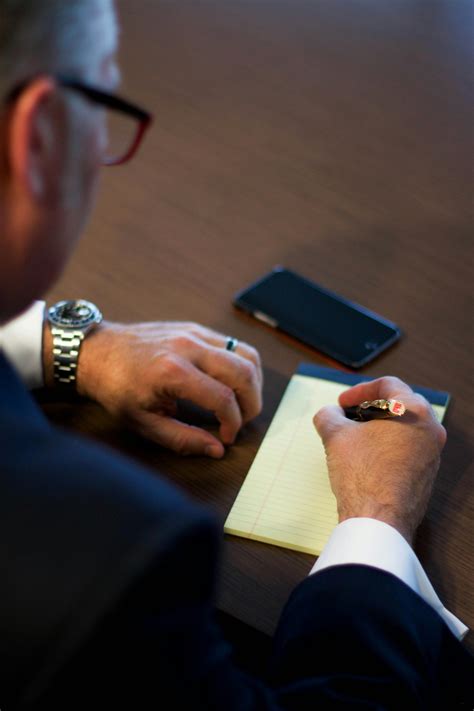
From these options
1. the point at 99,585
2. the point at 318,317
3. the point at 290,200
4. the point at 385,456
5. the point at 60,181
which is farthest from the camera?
the point at 290,200

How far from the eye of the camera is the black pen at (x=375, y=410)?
3.54 ft

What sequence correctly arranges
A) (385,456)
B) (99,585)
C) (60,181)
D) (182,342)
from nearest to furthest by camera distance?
1. (99,585)
2. (60,181)
3. (385,456)
4. (182,342)

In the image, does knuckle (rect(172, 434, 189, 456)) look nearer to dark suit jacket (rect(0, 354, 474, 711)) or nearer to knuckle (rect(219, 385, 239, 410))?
knuckle (rect(219, 385, 239, 410))

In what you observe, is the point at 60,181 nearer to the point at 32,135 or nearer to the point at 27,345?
the point at 32,135

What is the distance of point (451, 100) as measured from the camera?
1758 mm

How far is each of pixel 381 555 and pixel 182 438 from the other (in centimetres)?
27

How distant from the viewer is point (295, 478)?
1084 millimetres

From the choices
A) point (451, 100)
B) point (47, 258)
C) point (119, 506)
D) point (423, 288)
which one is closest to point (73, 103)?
point (47, 258)

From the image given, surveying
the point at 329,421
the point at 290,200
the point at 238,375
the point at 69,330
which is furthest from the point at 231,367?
the point at 290,200

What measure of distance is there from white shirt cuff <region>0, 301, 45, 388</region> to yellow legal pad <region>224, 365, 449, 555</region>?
304 millimetres

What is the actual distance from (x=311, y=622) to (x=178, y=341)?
15.9 inches

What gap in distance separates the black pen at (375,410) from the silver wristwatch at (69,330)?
1.12ft

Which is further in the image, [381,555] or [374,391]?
[374,391]

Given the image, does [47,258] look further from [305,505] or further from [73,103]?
[305,505]
